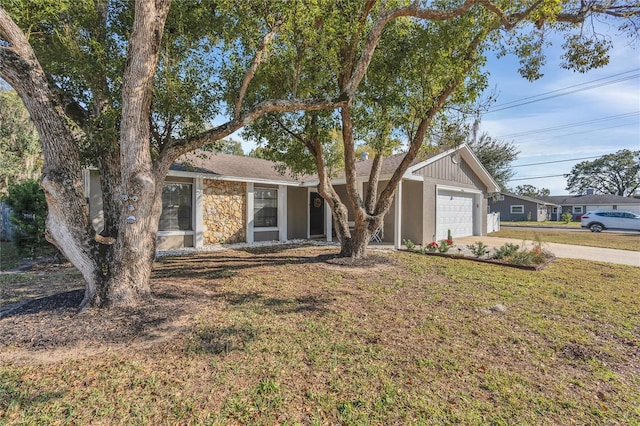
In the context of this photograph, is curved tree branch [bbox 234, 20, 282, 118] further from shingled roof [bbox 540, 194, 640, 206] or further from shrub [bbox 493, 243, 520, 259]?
shingled roof [bbox 540, 194, 640, 206]

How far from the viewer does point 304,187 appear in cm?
1379

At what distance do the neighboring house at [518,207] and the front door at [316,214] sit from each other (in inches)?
1145

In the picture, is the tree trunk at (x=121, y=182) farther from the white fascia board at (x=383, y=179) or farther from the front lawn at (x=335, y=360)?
the white fascia board at (x=383, y=179)

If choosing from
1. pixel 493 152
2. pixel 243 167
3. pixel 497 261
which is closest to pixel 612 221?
pixel 493 152

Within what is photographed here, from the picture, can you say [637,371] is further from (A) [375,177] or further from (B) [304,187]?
(B) [304,187]

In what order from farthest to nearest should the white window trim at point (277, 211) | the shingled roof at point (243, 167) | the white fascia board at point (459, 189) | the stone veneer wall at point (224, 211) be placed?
the white fascia board at point (459, 189), the white window trim at point (277, 211), the stone veneer wall at point (224, 211), the shingled roof at point (243, 167)

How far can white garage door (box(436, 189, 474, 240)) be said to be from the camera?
1326 cm

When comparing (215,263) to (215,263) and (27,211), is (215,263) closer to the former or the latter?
(215,263)

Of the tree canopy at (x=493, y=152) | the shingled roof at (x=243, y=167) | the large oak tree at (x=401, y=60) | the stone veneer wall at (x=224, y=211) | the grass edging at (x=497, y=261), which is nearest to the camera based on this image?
the large oak tree at (x=401, y=60)

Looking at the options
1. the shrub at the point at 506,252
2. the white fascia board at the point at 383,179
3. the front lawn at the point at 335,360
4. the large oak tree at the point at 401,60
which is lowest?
the front lawn at the point at 335,360

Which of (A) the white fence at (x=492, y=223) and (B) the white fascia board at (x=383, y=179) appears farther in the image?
(A) the white fence at (x=492, y=223)

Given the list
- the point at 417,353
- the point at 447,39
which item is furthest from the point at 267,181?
the point at 417,353

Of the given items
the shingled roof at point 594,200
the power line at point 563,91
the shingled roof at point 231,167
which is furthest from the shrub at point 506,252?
the shingled roof at point 594,200

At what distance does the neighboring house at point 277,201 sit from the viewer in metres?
10.3
